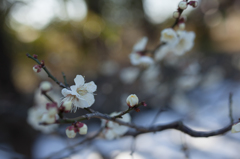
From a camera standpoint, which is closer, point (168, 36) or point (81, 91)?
point (81, 91)

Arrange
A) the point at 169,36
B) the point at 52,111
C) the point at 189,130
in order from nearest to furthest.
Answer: the point at 52,111
the point at 189,130
the point at 169,36

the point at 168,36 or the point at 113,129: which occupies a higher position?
the point at 168,36

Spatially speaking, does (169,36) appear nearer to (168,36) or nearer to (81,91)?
(168,36)

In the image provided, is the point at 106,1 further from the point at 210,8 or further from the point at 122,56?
the point at 210,8

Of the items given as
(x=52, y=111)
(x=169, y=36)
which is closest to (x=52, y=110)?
(x=52, y=111)

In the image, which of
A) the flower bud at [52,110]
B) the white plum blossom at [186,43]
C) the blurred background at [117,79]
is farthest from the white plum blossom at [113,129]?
the white plum blossom at [186,43]

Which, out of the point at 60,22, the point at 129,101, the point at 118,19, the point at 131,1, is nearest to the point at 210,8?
the point at 131,1

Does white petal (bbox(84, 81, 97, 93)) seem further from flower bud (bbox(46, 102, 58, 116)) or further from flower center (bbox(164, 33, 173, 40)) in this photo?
flower center (bbox(164, 33, 173, 40))

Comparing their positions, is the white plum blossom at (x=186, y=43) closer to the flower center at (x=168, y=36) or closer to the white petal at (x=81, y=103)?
the flower center at (x=168, y=36)
